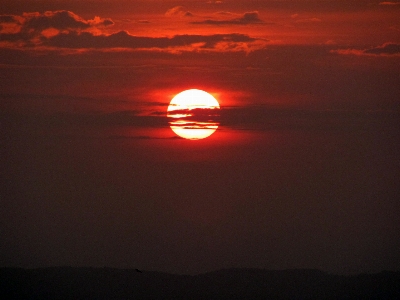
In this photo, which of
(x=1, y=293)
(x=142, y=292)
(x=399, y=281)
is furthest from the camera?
(x=142, y=292)

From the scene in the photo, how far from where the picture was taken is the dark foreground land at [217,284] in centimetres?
5781

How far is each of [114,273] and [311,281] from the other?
730 inches

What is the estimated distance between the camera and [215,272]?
204 feet

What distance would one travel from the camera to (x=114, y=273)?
60.3 m

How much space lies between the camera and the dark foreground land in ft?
190

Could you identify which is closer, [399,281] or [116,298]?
[399,281]

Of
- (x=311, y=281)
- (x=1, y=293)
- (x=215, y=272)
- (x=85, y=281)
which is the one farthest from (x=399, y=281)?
(x=1, y=293)

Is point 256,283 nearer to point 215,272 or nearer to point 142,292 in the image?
point 215,272

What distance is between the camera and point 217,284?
6128cm

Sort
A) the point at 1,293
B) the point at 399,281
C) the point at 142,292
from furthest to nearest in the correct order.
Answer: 1. the point at 142,292
2. the point at 399,281
3. the point at 1,293

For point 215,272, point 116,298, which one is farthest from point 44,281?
point 215,272

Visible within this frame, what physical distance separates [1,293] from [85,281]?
7.70 meters

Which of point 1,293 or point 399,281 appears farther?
point 399,281

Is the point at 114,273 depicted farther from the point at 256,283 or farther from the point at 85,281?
the point at 256,283
